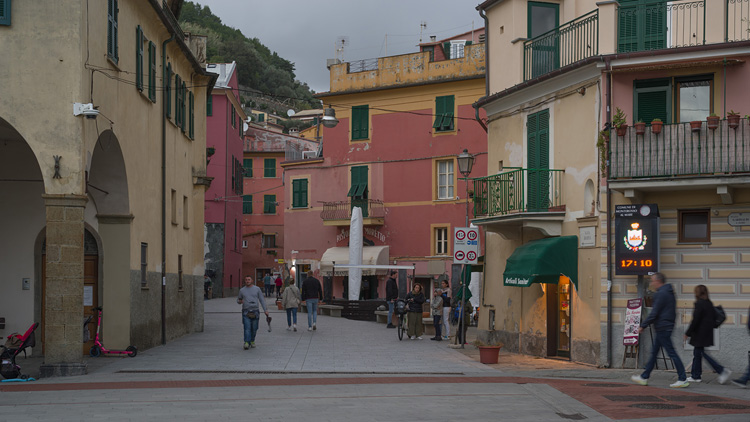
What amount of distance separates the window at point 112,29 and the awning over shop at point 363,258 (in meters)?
25.6

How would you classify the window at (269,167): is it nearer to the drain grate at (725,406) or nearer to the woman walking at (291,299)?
the woman walking at (291,299)

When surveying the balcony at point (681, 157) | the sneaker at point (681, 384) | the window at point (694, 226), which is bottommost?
the sneaker at point (681, 384)

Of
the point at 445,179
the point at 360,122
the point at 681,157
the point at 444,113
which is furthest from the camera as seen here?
the point at 360,122

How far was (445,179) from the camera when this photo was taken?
151ft

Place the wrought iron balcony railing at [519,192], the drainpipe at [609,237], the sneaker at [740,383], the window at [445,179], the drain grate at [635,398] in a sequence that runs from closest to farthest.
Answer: the drain grate at [635,398]
the sneaker at [740,383]
the drainpipe at [609,237]
the wrought iron balcony railing at [519,192]
the window at [445,179]

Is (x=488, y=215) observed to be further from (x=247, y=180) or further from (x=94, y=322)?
(x=247, y=180)

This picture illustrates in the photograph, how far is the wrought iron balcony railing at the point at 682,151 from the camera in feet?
62.3

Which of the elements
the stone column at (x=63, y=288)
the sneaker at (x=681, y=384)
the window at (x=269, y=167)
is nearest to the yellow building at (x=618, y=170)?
the sneaker at (x=681, y=384)

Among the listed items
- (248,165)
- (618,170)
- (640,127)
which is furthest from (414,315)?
(248,165)

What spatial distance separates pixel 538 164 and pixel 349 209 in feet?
85.1

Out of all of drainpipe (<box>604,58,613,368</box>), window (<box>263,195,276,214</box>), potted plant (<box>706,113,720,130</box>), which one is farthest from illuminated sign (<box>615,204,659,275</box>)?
window (<box>263,195,276,214</box>)

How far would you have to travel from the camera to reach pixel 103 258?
70.2 ft

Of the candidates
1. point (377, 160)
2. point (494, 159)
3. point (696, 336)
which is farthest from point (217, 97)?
point (696, 336)

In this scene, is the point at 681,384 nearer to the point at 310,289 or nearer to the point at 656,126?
the point at 656,126
